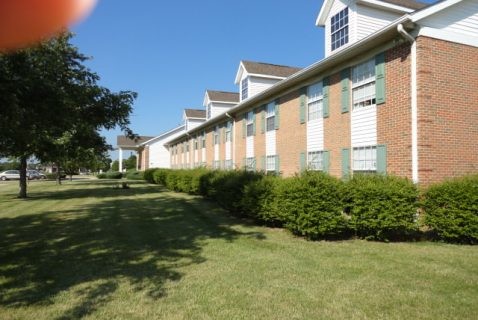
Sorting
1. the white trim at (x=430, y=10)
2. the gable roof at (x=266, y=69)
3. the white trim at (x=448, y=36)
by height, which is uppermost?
the gable roof at (x=266, y=69)

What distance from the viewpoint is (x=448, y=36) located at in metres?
9.73

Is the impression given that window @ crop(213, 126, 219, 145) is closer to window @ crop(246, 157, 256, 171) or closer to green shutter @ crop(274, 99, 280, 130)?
window @ crop(246, 157, 256, 171)

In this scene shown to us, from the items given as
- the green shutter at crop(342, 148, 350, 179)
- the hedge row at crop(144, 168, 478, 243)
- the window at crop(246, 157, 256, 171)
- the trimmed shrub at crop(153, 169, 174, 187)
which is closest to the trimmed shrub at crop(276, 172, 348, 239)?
the hedge row at crop(144, 168, 478, 243)

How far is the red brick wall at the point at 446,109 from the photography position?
9250 millimetres

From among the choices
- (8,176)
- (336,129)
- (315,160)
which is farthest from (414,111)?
(8,176)

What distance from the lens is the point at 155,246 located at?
8.09 metres

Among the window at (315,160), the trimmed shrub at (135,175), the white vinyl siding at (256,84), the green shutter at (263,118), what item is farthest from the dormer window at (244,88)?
the trimmed shrub at (135,175)

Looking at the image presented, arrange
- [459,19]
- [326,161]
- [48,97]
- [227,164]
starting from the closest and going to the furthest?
[48,97] → [459,19] → [326,161] → [227,164]

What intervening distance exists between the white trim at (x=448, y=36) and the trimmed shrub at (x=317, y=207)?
4.29m

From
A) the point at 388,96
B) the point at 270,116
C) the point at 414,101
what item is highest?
the point at 270,116

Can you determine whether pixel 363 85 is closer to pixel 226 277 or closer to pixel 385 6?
pixel 385 6

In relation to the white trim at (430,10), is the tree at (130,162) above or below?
below

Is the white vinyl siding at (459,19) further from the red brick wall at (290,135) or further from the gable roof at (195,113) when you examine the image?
the gable roof at (195,113)

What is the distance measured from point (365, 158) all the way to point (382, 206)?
309 centimetres
